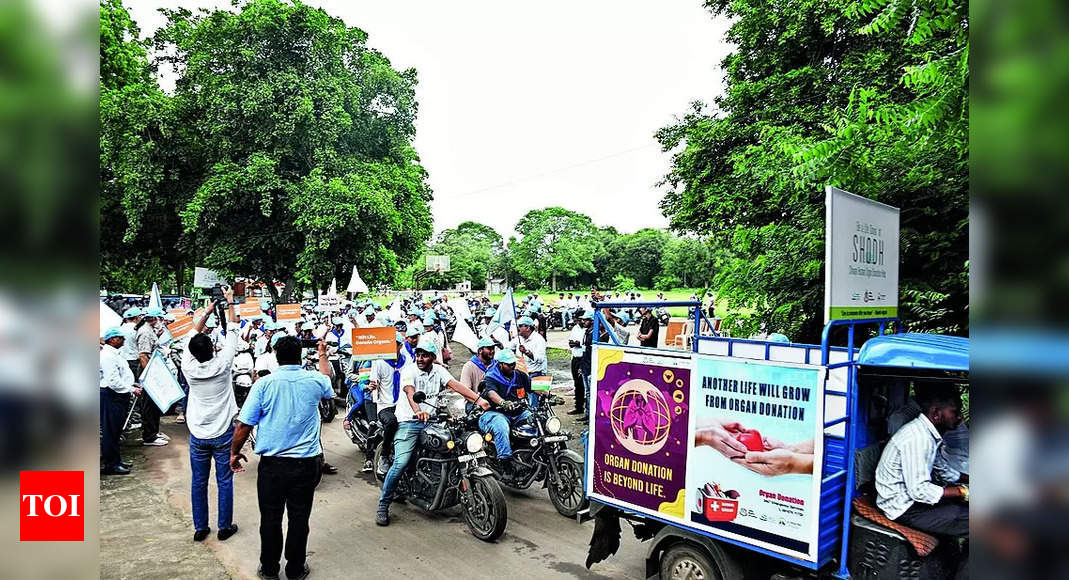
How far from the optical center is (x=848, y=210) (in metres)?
4.34

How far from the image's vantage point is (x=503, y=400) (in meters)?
6.98

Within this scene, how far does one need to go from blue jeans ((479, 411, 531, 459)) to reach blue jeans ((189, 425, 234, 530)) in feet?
8.24

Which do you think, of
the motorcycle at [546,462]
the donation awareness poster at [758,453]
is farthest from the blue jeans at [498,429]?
the donation awareness poster at [758,453]

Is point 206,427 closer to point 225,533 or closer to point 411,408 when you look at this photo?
point 225,533

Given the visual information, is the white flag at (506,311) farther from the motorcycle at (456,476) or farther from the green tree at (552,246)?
the green tree at (552,246)

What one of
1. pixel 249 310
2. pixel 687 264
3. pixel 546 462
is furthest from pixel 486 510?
pixel 687 264

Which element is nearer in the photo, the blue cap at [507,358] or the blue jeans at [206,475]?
the blue jeans at [206,475]

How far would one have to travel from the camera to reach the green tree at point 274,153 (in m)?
21.6

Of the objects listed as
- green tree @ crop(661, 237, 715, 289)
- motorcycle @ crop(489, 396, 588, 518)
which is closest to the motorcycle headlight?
motorcycle @ crop(489, 396, 588, 518)

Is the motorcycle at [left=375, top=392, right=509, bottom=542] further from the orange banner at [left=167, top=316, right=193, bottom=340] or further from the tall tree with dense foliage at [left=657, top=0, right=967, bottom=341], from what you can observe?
the orange banner at [left=167, top=316, right=193, bottom=340]
